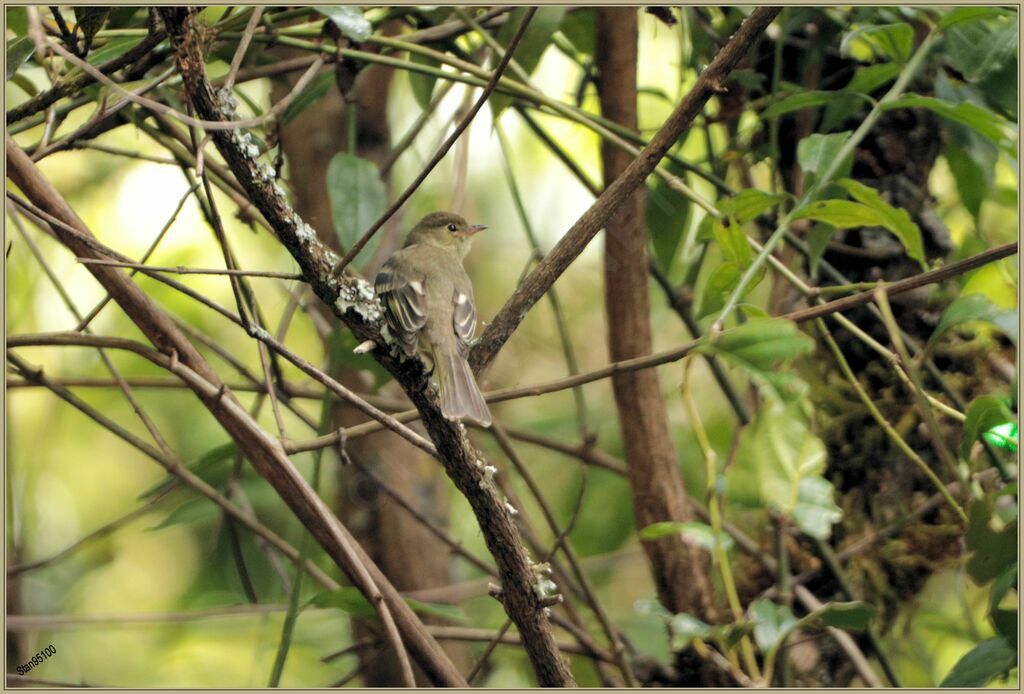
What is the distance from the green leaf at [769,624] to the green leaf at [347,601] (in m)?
0.89

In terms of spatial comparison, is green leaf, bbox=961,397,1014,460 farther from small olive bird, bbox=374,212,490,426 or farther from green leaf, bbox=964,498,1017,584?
small olive bird, bbox=374,212,490,426

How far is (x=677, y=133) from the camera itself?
6.09 ft

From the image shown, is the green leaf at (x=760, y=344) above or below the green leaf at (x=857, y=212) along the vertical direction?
below


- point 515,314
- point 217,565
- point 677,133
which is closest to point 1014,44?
point 677,133

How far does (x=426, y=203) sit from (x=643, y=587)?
2429 mm

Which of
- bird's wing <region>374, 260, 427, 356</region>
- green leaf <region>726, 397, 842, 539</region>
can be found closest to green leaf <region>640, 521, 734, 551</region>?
green leaf <region>726, 397, 842, 539</region>

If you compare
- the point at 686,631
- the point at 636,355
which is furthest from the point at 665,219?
the point at 686,631

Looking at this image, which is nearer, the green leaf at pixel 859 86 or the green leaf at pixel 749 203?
the green leaf at pixel 749 203

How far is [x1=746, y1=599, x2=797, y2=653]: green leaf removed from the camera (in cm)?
177

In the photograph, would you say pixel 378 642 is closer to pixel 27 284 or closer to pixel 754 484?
pixel 754 484

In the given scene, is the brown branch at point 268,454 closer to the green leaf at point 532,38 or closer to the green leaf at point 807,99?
the green leaf at point 532,38

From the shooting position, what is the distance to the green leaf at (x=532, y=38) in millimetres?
2645

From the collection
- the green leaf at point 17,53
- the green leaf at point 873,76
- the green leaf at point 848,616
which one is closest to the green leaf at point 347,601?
the green leaf at point 848,616

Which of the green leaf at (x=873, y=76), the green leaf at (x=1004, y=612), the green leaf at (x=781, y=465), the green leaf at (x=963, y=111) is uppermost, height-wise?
the green leaf at (x=873, y=76)
